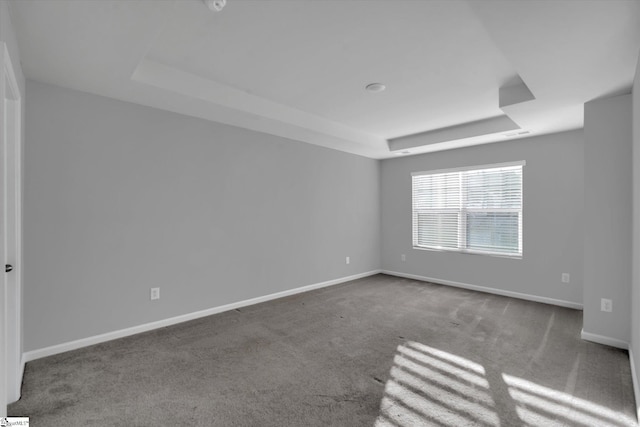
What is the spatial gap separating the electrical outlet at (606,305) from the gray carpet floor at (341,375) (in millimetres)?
353

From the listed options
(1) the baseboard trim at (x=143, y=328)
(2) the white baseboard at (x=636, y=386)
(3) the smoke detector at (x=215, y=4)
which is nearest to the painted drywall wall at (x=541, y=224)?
(2) the white baseboard at (x=636, y=386)

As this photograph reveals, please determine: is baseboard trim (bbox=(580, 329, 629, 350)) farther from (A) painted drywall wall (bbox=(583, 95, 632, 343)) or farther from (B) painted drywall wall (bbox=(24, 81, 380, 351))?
(B) painted drywall wall (bbox=(24, 81, 380, 351))

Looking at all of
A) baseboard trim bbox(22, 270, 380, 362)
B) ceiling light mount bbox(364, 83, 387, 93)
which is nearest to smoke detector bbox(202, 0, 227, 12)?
ceiling light mount bbox(364, 83, 387, 93)

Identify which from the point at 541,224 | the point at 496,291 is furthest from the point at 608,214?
the point at 496,291

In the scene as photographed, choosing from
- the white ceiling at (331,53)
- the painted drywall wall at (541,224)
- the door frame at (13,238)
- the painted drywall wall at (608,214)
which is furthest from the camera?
the painted drywall wall at (541,224)

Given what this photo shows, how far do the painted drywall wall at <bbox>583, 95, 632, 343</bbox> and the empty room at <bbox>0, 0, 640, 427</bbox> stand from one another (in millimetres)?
16

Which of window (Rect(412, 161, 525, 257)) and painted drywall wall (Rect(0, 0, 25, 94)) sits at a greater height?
painted drywall wall (Rect(0, 0, 25, 94))

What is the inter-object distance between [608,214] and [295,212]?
11.4 ft

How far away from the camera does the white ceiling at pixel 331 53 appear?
1.78 metres

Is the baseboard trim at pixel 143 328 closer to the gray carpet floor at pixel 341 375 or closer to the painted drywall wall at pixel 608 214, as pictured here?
the gray carpet floor at pixel 341 375

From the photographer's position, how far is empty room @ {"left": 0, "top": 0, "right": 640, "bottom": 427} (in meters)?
1.93

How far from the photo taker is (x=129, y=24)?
185 centimetres

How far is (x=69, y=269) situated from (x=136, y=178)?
994 millimetres

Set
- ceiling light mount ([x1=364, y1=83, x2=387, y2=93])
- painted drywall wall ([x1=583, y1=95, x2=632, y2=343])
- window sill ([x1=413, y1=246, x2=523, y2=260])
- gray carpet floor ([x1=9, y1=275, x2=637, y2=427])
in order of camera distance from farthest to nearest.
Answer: window sill ([x1=413, y1=246, x2=523, y2=260]), ceiling light mount ([x1=364, y1=83, x2=387, y2=93]), painted drywall wall ([x1=583, y1=95, x2=632, y2=343]), gray carpet floor ([x1=9, y1=275, x2=637, y2=427])
